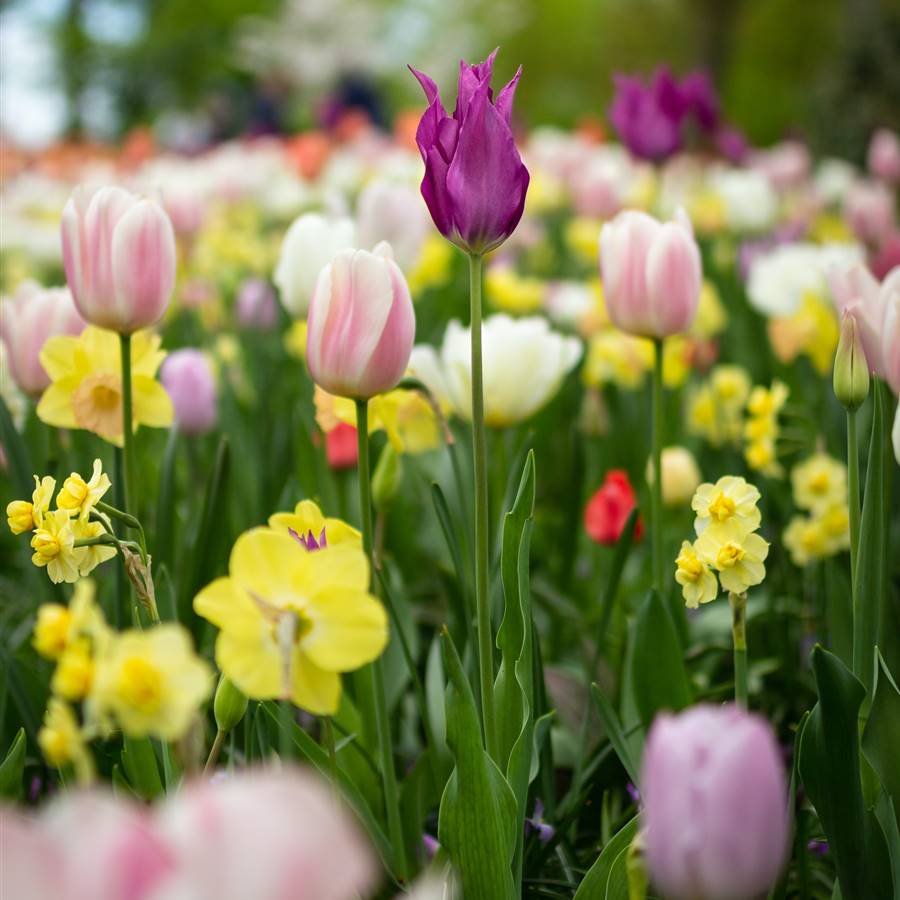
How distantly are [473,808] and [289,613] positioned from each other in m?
0.28

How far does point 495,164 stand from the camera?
31.0 inches

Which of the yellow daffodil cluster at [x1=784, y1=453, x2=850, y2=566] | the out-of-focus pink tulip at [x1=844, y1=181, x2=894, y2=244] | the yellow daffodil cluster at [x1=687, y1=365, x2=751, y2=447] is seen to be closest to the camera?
the yellow daffodil cluster at [x1=784, y1=453, x2=850, y2=566]

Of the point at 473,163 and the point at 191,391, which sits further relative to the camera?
the point at 191,391

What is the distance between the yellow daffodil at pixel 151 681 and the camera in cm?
41

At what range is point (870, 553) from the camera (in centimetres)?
85

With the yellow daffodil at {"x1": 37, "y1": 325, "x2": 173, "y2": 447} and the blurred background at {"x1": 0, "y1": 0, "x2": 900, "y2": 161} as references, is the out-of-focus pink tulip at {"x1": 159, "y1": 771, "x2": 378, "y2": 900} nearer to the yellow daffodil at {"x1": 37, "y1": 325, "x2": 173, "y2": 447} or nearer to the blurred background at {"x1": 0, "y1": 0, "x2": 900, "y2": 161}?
the yellow daffodil at {"x1": 37, "y1": 325, "x2": 173, "y2": 447}

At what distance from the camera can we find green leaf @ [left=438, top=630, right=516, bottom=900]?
75 cm

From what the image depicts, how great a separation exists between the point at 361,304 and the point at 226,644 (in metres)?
0.33

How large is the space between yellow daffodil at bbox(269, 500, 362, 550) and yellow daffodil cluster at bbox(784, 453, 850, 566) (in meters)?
0.71

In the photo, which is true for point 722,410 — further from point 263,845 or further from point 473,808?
point 263,845

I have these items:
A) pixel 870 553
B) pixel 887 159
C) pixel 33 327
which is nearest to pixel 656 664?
pixel 870 553

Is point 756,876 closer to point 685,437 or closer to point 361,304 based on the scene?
point 361,304

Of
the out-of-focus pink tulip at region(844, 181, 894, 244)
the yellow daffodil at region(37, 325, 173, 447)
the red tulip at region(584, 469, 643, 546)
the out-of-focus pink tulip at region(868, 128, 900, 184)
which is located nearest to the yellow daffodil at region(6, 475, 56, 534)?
the yellow daffodil at region(37, 325, 173, 447)

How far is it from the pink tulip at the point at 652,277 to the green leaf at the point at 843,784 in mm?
451
